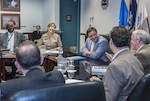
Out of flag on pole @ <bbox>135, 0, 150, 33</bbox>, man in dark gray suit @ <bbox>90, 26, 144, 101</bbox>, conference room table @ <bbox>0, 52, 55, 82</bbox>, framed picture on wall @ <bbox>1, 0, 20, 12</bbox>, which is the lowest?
conference room table @ <bbox>0, 52, 55, 82</bbox>

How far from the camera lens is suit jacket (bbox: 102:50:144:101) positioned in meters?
1.68

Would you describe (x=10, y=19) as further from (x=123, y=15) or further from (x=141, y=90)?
(x=141, y=90)

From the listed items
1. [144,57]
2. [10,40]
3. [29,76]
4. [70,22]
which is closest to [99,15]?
[70,22]

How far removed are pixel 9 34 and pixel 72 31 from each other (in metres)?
3.64

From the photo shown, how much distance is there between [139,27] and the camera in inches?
167

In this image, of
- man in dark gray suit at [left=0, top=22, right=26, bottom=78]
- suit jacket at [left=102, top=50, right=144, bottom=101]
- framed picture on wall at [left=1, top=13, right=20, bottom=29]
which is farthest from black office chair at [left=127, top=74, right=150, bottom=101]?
framed picture on wall at [left=1, top=13, right=20, bottom=29]

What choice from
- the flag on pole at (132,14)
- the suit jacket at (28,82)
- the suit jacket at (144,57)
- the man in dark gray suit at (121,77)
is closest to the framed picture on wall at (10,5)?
the flag on pole at (132,14)

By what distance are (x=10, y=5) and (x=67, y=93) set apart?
7.60 meters

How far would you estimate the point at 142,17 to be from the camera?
426 cm

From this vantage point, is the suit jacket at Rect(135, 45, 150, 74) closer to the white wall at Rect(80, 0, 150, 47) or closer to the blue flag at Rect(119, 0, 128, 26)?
the blue flag at Rect(119, 0, 128, 26)

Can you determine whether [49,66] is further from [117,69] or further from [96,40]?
[117,69]

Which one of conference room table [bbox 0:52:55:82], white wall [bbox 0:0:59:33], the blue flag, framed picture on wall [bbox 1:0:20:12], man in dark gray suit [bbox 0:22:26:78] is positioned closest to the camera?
conference room table [bbox 0:52:55:82]

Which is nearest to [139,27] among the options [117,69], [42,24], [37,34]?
[117,69]

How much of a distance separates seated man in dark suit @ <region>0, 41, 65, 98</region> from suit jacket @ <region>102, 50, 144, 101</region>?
0.41 m
